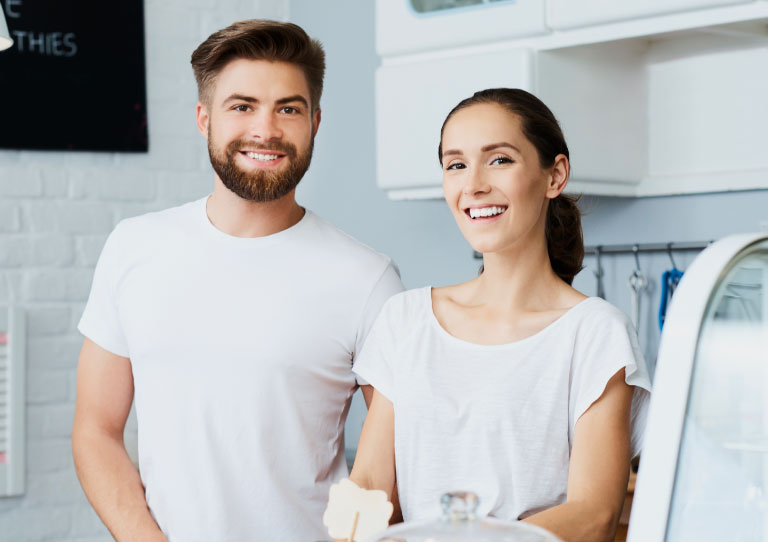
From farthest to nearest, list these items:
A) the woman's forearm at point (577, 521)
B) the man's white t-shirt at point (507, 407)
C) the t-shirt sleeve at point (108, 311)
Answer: the t-shirt sleeve at point (108, 311) → the man's white t-shirt at point (507, 407) → the woman's forearm at point (577, 521)

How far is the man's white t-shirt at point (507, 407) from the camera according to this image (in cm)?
123

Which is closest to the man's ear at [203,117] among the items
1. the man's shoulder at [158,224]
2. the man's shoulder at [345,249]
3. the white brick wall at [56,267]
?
the man's shoulder at [158,224]

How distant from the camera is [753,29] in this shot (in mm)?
2072

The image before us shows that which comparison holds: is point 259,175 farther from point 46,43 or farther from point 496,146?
point 46,43

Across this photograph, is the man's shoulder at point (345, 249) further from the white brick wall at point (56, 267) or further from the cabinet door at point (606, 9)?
the white brick wall at point (56, 267)

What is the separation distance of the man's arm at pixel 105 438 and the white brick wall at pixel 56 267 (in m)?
1.09

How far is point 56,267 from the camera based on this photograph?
274 cm

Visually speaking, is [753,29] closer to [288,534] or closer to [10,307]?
[288,534]

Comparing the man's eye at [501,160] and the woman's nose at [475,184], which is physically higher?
the man's eye at [501,160]

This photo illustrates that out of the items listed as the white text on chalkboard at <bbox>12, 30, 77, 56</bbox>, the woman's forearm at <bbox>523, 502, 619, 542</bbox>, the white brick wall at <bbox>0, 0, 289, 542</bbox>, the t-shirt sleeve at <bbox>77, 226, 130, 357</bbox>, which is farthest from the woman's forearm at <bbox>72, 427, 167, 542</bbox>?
the white text on chalkboard at <bbox>12, 30, 77, 56</bbox>

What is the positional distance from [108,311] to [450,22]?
3.36ft

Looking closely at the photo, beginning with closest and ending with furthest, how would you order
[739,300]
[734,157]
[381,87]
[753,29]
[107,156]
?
1. [739,300]
2. [753,29]
3. [734,157]
4. [381,87]
5. [107,156]

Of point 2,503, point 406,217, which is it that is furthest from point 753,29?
point 2,503

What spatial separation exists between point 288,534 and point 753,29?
1352 millimetres
